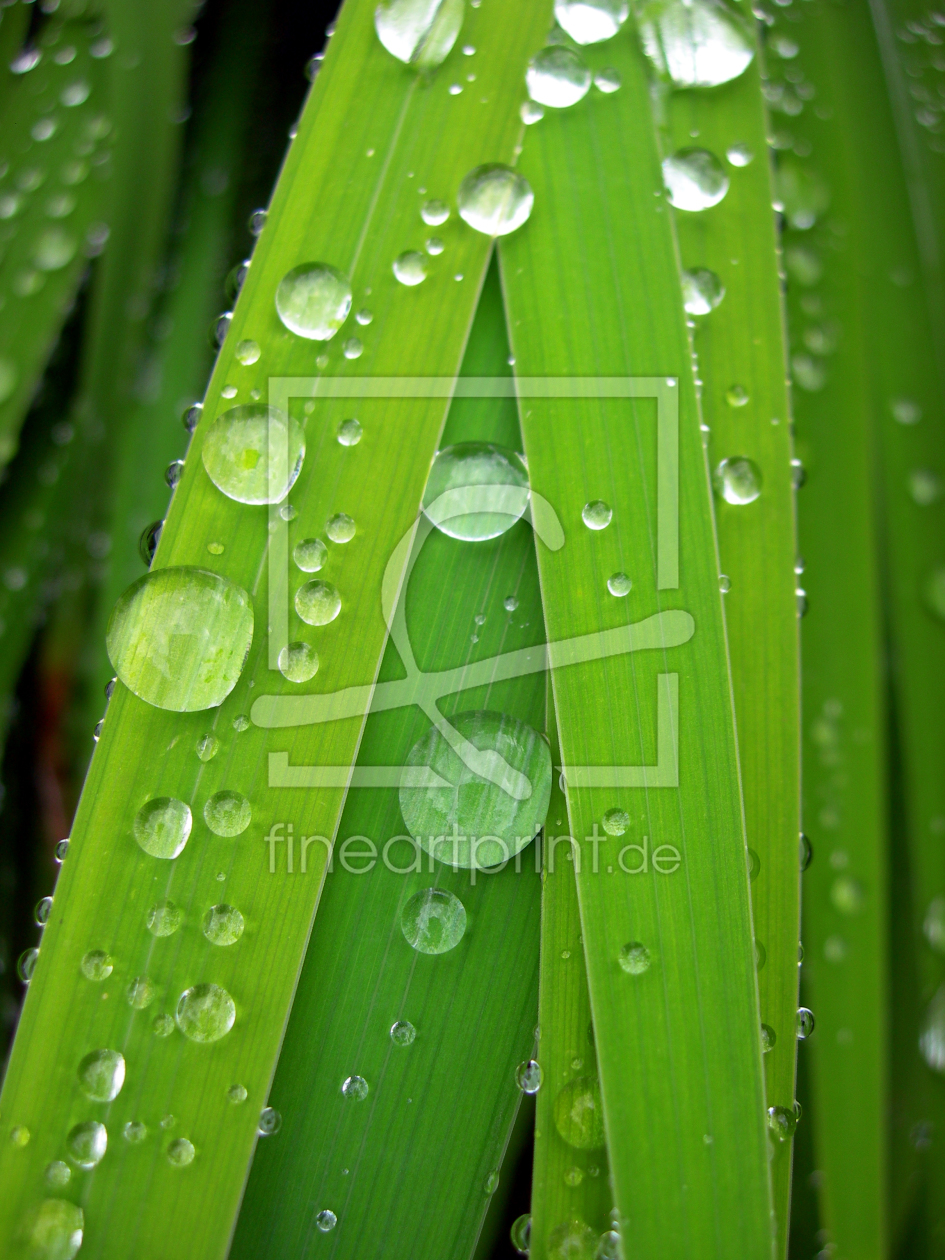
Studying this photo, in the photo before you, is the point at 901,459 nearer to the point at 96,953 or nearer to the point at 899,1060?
the point at 899,1060

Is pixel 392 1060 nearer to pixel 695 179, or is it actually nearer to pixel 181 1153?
pixel 181 1153

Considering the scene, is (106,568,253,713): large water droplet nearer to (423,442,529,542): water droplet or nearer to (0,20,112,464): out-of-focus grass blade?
(423,442,529,542): water droplet

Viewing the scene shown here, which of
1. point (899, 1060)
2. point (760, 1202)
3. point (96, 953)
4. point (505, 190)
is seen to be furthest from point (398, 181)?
point (899, 1060)

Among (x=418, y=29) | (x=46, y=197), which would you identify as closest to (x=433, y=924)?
(x=418, y=29)

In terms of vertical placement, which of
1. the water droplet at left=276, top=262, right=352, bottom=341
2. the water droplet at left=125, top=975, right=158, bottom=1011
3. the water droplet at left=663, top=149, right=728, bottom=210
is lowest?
the water droplet at left=125, top=975, right=158, bottom=1011

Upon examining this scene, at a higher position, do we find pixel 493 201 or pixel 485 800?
pixel 493 201

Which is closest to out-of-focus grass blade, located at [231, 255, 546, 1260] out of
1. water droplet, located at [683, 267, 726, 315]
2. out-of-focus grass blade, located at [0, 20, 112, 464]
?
water droplet, located at [683, 267, 726, 315]

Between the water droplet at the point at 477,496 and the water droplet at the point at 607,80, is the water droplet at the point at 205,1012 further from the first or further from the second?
the water droplet at the point at 607,80
